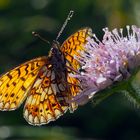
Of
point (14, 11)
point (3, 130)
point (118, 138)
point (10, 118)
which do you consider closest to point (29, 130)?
point (3, 130)

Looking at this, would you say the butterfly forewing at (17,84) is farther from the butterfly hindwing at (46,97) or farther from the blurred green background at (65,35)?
the blurred green background at (65,35)

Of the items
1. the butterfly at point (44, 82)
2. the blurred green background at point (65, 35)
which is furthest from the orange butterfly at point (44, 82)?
the blurred green background at point (65, 35)

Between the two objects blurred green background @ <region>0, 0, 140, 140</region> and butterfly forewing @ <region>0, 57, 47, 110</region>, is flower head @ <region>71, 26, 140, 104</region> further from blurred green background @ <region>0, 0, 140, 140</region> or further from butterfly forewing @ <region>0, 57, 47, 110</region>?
blurred green background @ <region>0, 0, 140, 140</region>

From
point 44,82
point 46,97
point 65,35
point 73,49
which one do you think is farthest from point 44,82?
point 65,35

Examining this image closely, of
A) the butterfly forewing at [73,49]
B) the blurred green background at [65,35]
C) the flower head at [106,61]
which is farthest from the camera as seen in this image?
the blurred green background at [65,35]

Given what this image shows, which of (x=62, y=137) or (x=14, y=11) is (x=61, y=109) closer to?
(x=62, y=137)
